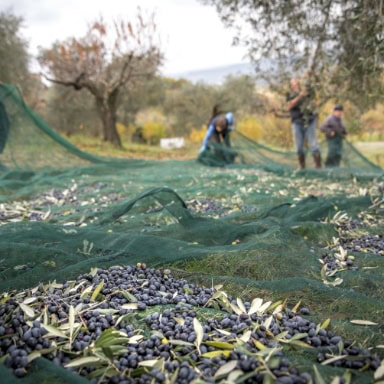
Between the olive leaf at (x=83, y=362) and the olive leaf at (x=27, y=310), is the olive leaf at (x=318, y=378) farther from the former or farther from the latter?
the olive leaf at (x=27, y=310)

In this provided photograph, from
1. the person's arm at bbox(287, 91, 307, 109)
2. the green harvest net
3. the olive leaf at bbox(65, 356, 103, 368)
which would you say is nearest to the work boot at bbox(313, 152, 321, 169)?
the person's arm at bbox(287, 91, 307, 109)

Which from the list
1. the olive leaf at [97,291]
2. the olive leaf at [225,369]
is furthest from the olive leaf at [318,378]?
the olive leaf at [97,291]

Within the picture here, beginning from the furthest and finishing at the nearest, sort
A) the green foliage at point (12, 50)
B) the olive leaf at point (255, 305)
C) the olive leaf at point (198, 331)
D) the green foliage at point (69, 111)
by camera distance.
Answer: the green foliage at point (69, 111) < the green foliage at point (12, 50) < the olive leaf at point (255, 305) < the olive leaf at point (198, 331)

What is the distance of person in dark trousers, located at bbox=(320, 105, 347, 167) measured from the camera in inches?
321

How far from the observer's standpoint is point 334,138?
8.23 meters

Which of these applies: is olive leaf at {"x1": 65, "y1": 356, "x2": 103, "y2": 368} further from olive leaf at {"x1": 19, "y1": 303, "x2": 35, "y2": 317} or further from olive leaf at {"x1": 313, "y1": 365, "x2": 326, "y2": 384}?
olive leaf at {"x1": 313, "y1": 365, "x2": 326, "y2": 384}

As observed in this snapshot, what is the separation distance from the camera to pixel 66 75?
18.0 metres

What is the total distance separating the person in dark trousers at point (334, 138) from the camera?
8156 millimetres

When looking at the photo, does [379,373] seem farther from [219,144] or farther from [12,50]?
[12,50]

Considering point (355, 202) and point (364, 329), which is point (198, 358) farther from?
point (355, 202)

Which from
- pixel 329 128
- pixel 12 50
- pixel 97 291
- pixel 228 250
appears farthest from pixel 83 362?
pixel 12 50

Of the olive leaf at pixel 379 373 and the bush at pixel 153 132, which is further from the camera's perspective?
the bush at pixel 153 132

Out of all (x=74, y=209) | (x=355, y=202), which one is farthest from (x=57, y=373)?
(x=355, y=202)

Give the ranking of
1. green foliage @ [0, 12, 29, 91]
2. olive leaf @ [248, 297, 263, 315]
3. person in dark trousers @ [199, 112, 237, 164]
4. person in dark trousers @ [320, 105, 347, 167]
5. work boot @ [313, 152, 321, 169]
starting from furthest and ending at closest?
green foliage @ [0, 12, 29, 91], person in dark trousers @ [199, 112, 237, 164], work boot @ [313, 152, 321, 169], person in dark trousers @ [320, 105, 347, 167], olive leaf @ [248, 297, 263, 315]
